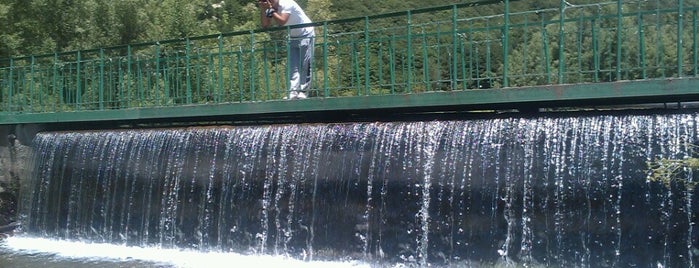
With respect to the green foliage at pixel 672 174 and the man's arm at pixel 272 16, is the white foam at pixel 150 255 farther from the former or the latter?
the green foliage at pixel 672 174

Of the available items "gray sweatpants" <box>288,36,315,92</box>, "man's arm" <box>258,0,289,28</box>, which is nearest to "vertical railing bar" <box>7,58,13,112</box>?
"man's arm" <box>258,0,289,28</box>

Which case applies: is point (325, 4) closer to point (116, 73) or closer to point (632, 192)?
point (116, 73)

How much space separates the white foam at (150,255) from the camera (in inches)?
396

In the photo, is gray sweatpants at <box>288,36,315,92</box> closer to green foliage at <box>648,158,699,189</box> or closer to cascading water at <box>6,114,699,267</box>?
cascading water at <box>6,114,699,267</box>

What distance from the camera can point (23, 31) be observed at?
57.9 ft

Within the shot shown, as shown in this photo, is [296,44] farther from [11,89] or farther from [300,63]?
[11,89]

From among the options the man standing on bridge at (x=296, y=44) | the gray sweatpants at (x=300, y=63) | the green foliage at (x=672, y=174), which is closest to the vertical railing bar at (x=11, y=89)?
the man standing on bridge at (x=296, y=44)

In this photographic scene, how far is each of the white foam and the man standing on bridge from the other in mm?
2106

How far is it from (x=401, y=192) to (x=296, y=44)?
280 cm

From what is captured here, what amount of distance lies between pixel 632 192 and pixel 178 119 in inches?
260

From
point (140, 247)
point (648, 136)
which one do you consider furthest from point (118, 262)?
point (648, 136)

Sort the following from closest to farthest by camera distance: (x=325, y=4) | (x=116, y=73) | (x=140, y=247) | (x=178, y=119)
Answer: (x=140, y=247) < (x=178, y=119) < (x=116, y=73) < (x=325, y=4)

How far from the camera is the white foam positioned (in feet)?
33.0

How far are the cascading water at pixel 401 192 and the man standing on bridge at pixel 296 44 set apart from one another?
857 mm
